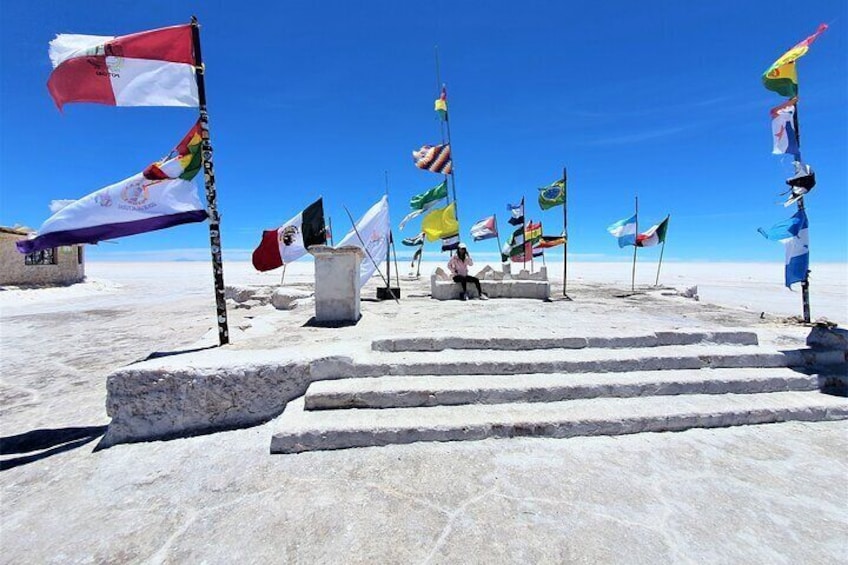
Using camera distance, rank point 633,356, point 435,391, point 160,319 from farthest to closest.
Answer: point 160,319 → point 633,356 → point 435,391

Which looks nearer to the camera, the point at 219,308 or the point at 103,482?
the point at 103,482

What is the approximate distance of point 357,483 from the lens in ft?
10.6

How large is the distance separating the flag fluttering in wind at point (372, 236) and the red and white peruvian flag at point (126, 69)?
466cm

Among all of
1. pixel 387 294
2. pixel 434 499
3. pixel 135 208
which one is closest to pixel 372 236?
pixel 387 294

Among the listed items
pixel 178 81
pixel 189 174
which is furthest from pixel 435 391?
pixel 178 81

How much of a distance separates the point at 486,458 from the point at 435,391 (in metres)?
0.98

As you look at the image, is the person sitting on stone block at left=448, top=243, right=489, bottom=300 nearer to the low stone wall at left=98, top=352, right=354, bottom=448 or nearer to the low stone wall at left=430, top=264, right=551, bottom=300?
the low stone wall at left=430, top=264, right=551, bottom=300

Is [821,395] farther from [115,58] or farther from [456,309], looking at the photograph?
[115,58]

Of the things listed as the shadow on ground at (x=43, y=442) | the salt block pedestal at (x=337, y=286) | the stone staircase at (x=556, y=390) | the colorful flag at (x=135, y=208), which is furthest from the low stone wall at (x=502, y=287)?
the shadow on ground at (x=43, y=442)

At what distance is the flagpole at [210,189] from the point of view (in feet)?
17.7

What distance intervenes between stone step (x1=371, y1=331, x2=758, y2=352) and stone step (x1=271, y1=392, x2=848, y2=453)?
106 cm

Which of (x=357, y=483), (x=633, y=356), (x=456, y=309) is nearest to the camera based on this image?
(x=357, y=483)

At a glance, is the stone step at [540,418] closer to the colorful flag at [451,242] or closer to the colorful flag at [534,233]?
the colorful flag at [451,242]

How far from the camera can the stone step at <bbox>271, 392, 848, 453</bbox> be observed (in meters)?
3.78
